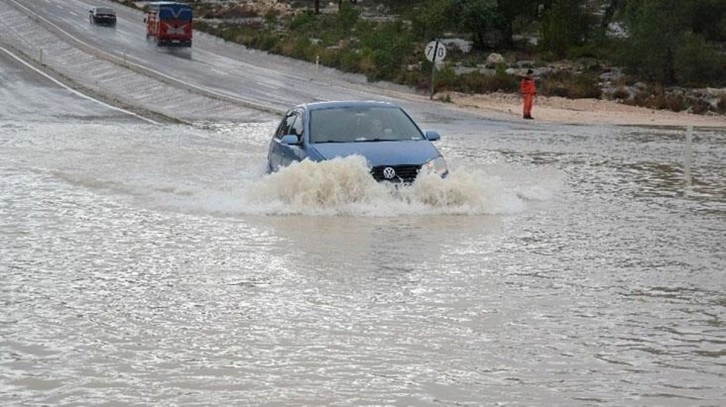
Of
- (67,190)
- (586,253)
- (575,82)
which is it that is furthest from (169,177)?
(575,82)

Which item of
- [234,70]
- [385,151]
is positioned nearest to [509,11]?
[234,70]

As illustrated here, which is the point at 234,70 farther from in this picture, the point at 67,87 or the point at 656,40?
the point at 656,40

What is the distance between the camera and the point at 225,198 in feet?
60.8

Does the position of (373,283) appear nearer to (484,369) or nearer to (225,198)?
(484,369)

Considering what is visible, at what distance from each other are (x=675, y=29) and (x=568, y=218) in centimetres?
4276

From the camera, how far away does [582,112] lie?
47.7 metres

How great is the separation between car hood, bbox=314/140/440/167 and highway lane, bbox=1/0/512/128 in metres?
19.6

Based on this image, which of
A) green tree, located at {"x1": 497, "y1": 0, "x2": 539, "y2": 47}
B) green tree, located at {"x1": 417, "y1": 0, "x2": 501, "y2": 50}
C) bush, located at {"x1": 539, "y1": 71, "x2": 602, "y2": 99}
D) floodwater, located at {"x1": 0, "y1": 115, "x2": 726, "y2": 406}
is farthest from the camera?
green tree, located at {"x1": 497, "y1": 0, "x2": 539, "y2": 47}

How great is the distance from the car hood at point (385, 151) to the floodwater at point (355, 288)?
41 cm

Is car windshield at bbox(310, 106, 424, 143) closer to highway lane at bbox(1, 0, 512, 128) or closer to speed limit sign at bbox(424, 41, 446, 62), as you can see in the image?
highway lane at bbox(1, 0, 512, 128)

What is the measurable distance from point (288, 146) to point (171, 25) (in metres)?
63.1

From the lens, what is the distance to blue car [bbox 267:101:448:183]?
17203 millimetres

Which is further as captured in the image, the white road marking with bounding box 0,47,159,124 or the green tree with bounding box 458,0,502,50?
the green tree with bounding box 458,0,502,50

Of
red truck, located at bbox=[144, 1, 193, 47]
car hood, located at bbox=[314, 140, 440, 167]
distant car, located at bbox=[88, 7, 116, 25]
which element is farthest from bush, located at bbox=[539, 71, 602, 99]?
distant car, located at bbox=[88, 7, 116, 25]
